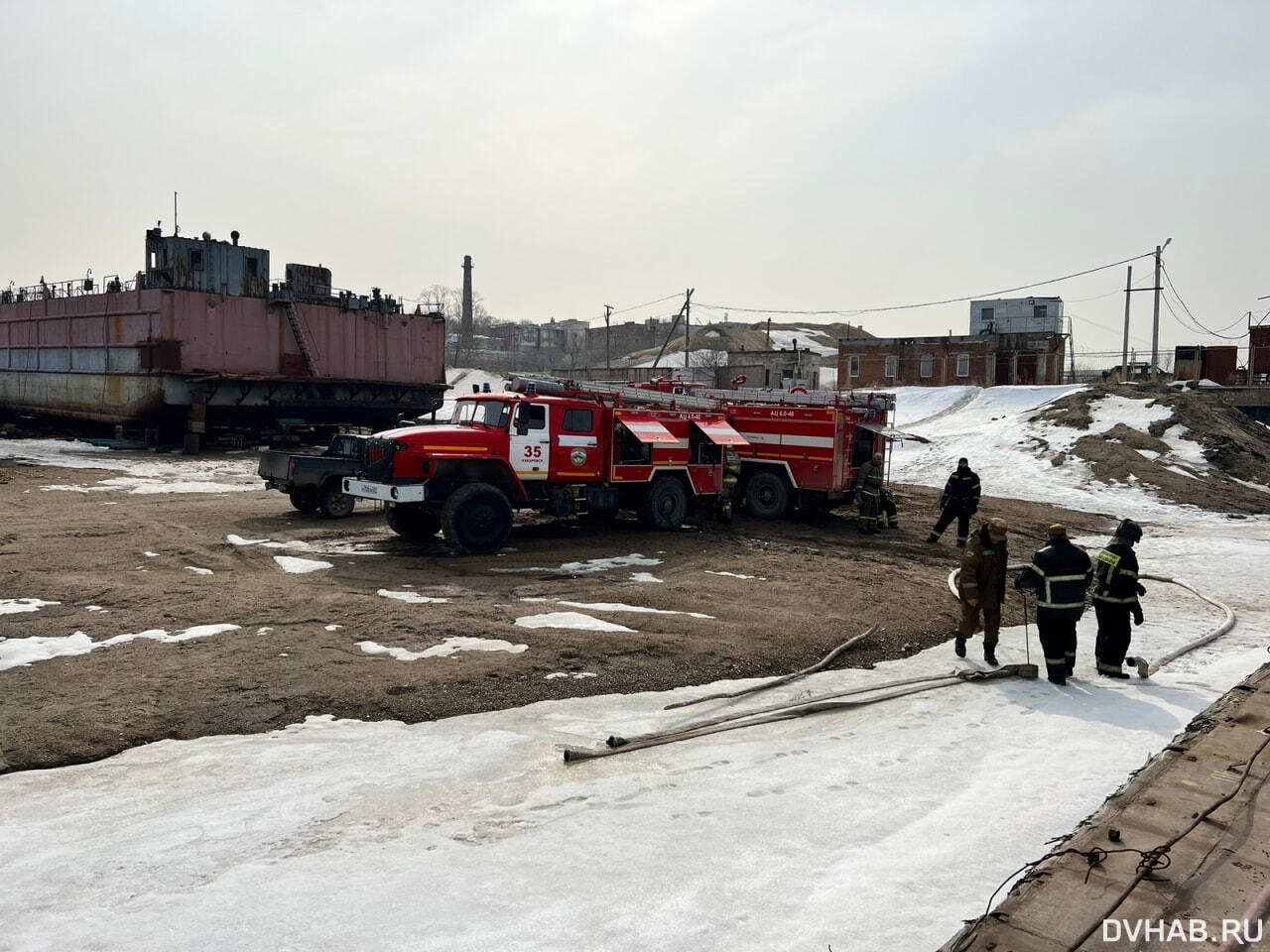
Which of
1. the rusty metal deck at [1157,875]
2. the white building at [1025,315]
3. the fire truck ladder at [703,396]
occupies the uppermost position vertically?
the white building at [1025,315]

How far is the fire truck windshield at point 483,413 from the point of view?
47.0 feet

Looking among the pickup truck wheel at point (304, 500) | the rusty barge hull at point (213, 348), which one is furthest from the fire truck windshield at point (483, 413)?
the rusty barge hull at point (213, 348)

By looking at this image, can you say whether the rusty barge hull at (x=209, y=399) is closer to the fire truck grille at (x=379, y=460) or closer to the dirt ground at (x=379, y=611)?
the dirt ground at (x=379, y=611)

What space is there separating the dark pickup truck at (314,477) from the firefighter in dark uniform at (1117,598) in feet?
37.3

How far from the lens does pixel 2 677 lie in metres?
7.20

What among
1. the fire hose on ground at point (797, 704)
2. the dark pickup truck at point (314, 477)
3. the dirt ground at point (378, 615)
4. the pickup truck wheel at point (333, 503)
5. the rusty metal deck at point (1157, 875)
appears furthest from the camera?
the pickup truck wheel at point (333, 503)

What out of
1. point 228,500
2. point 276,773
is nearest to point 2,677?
point 276,773

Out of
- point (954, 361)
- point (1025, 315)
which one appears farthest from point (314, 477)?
point (1025, 315)

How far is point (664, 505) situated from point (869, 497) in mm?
3953

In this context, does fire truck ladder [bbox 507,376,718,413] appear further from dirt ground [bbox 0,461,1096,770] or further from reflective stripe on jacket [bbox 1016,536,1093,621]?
reflective stripe on jacket [bbox 1016,536,1093,621]

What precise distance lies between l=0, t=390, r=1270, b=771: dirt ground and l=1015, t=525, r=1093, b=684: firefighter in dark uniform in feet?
5.03

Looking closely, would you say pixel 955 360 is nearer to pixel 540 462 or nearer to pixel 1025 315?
pixel 1025 315

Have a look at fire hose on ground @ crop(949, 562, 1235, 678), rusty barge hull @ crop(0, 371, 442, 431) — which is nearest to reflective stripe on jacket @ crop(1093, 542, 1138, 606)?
fire hose on ground @ crop(949, 562, 1235, 678)

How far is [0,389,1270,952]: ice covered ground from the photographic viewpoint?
4090 millimetres
